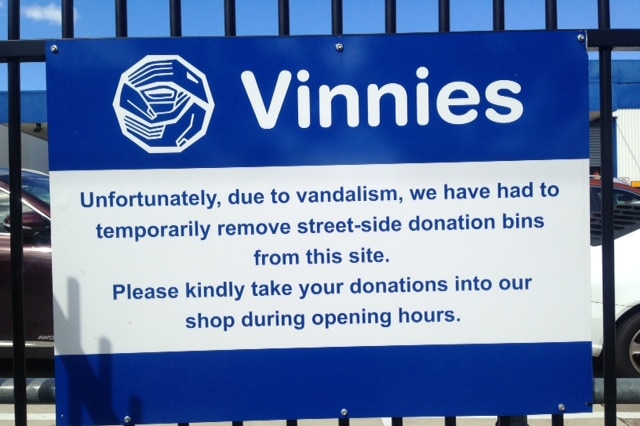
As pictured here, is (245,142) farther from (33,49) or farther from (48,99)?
(33,49)

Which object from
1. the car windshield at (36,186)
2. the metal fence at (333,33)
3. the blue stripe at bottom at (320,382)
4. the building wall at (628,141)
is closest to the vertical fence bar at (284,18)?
the metal fence at (333,33)

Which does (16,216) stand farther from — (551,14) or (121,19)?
(551,14)

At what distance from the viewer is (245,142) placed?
1.95 m

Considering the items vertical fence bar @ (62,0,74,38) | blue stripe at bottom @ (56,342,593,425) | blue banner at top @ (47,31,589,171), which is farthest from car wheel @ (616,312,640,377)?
vertical fence bar @ (62,0,74,38)

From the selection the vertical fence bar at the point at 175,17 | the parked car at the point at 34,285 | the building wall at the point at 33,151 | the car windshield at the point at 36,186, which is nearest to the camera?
the vertical fence bar at the point at 175,17

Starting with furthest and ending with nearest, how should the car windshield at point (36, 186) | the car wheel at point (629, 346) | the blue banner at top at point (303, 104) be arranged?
1. the car windshield at point (36, 186)
2. the car wheel at point (629, 346)
3. the blue banner at top at point (303, 104)

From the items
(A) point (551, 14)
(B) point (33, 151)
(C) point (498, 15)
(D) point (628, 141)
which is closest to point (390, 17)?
(C) point (498, 15)

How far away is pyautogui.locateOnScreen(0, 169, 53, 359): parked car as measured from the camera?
448 centimetres

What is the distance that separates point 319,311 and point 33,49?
1.27 metres

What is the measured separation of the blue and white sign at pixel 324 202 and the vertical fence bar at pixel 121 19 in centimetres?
10

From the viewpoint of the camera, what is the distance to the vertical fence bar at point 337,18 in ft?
6.74

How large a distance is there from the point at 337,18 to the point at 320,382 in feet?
3.93

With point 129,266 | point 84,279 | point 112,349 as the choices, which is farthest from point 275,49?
point 112,349

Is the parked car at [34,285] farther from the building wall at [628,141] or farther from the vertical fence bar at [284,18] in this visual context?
the building wall at [628,141]
